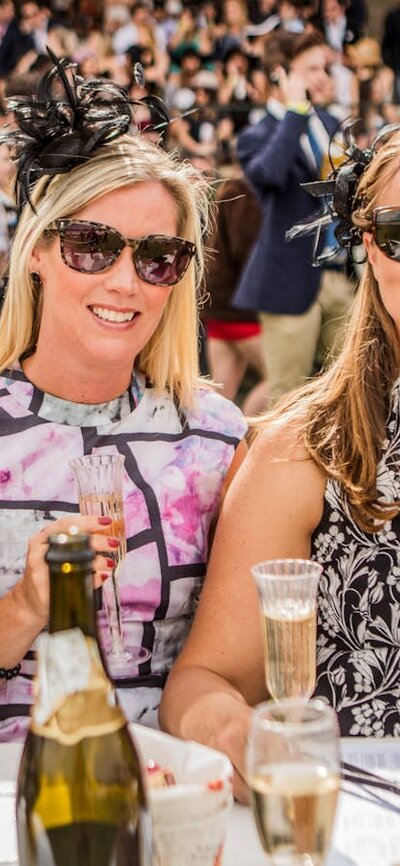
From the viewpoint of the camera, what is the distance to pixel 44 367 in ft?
6.98

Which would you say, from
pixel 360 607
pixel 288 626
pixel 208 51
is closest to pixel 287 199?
pixel 360 607

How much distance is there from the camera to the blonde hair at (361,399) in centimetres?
198

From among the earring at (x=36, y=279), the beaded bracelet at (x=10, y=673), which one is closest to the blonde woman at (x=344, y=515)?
the beaded bracelet at (x=10, y=673)

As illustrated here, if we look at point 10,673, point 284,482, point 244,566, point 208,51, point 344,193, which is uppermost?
point 208,51

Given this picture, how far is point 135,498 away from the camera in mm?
2064

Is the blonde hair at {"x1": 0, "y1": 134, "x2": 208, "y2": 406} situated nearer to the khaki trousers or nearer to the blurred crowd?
the khaki trousers

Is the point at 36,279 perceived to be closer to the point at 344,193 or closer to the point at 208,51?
the point at 344,193

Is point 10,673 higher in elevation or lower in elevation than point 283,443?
lower

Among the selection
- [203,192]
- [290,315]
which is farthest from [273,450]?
[290,315]

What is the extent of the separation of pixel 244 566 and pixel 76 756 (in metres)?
0.82

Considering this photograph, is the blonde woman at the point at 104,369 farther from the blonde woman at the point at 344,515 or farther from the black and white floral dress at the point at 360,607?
the black and white floral dress at the point at 360,607

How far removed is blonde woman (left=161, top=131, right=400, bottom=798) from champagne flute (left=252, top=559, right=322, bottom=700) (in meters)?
0.56

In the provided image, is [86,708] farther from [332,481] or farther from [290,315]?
[290,315]

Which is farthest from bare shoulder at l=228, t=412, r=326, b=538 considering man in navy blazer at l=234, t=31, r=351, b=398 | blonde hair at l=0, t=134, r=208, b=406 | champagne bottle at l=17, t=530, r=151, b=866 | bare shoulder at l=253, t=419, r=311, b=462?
man in navy blazer at l=234, t=31, r=351, b=398
